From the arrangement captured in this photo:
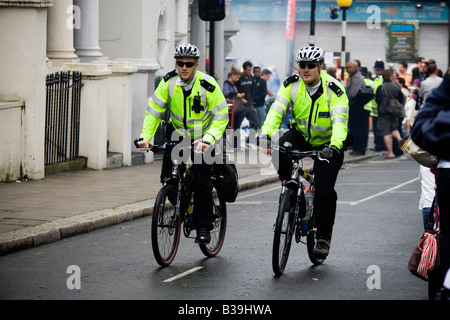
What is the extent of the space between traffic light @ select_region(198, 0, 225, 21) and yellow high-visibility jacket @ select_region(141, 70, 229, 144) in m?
7.03

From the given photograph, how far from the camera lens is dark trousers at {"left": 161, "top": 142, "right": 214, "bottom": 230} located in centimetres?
832

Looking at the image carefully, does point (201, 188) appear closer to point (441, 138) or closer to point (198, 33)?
point (441, 138)

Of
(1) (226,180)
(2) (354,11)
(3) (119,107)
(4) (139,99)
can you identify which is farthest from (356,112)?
(2) (354,11)

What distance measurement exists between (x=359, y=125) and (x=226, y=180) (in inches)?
528

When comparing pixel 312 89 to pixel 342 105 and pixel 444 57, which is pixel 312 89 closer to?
pixel 342 105

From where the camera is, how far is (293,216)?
Answer: 7949 millimetres

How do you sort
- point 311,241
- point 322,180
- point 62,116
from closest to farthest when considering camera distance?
point 322,180 < point 311,241 < point 62,116

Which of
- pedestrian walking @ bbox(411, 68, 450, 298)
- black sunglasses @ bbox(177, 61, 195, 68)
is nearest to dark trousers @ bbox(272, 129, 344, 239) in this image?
black sunglasses @ bbox(177, 61, 195, 68)

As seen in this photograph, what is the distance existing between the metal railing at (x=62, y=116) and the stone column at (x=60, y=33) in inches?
36.6

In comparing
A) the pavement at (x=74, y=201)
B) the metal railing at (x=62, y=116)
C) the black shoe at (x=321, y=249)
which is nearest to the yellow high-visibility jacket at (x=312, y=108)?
the black shoe at (x=321, y=249)

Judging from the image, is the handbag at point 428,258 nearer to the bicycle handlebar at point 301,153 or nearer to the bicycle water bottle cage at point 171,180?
the bicycle handlebar at point 301,153

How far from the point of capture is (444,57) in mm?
44406

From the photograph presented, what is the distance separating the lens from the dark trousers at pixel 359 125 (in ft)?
70.7

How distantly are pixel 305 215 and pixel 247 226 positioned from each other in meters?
2.54
